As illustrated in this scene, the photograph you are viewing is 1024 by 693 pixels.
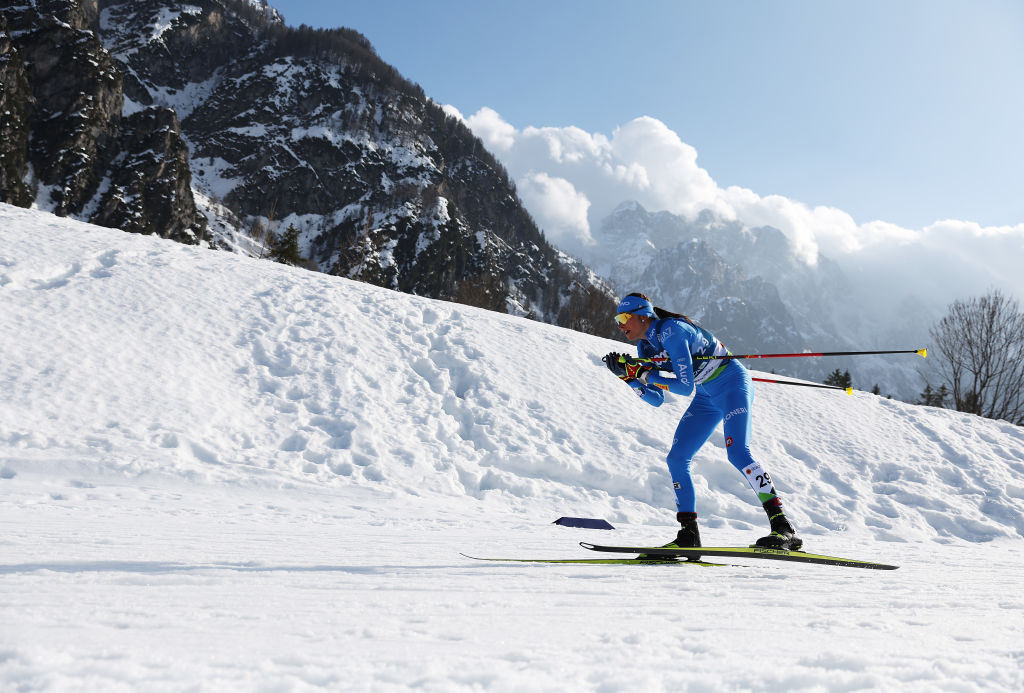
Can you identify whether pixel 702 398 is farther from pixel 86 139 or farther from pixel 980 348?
pixel 86 139

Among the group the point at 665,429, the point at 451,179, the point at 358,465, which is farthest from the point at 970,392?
the point at 451,179

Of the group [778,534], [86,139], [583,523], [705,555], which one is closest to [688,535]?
[705,555]

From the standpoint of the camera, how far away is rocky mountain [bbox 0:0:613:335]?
7706 cm

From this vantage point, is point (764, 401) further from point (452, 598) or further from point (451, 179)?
point (451, 179)

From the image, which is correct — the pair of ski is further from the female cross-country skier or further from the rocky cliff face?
the rocky cliff face

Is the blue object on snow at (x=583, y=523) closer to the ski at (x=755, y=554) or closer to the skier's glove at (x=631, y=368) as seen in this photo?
the ski at (x=755, y=554)

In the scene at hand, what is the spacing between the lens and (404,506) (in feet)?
23.4

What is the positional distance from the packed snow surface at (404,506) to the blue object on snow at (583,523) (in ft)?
0.70

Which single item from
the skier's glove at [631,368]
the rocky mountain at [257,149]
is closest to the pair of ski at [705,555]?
the skier's glove at [631,368]

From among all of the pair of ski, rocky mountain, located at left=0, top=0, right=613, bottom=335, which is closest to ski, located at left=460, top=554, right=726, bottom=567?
the pair of ski

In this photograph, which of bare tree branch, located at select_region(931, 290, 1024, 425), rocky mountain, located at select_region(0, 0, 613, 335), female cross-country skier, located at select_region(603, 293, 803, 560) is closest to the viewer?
female cross-country skier, located at select_region(603, 293, 803, 560)

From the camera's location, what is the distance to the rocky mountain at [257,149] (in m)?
77.1

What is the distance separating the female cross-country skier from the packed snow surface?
52 cm

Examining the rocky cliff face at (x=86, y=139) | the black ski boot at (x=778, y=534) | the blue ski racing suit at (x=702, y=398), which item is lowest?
the black ski boot at (x=778, y=534)
